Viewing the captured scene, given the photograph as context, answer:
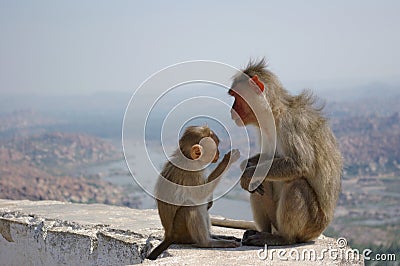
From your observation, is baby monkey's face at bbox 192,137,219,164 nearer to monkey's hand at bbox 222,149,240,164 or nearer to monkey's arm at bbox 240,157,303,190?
monkey's hand at bbox 222,149,240,164

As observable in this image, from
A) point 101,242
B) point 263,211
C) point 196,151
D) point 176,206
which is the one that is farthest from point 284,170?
point 101,242

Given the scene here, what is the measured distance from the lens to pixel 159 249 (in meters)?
4.40

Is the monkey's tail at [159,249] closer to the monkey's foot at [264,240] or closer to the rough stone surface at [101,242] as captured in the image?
the rough stone surface at [101,242]

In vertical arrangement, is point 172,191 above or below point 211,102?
below

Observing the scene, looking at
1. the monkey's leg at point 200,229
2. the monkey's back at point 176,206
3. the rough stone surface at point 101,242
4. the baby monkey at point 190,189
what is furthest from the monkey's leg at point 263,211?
the monkey's back at point 176,206

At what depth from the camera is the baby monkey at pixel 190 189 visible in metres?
4.46

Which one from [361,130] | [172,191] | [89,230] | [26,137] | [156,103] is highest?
[361,130]

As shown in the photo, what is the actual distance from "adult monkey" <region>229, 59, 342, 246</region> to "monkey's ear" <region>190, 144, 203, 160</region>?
16.0 inches

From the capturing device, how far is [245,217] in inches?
222

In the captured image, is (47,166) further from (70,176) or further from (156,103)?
(156,103)

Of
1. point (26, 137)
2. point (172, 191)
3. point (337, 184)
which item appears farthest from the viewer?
point (26, 137)

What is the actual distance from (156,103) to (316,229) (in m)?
1.69

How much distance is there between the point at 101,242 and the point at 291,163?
1.74 meters

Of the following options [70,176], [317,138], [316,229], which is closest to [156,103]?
[317,138]
